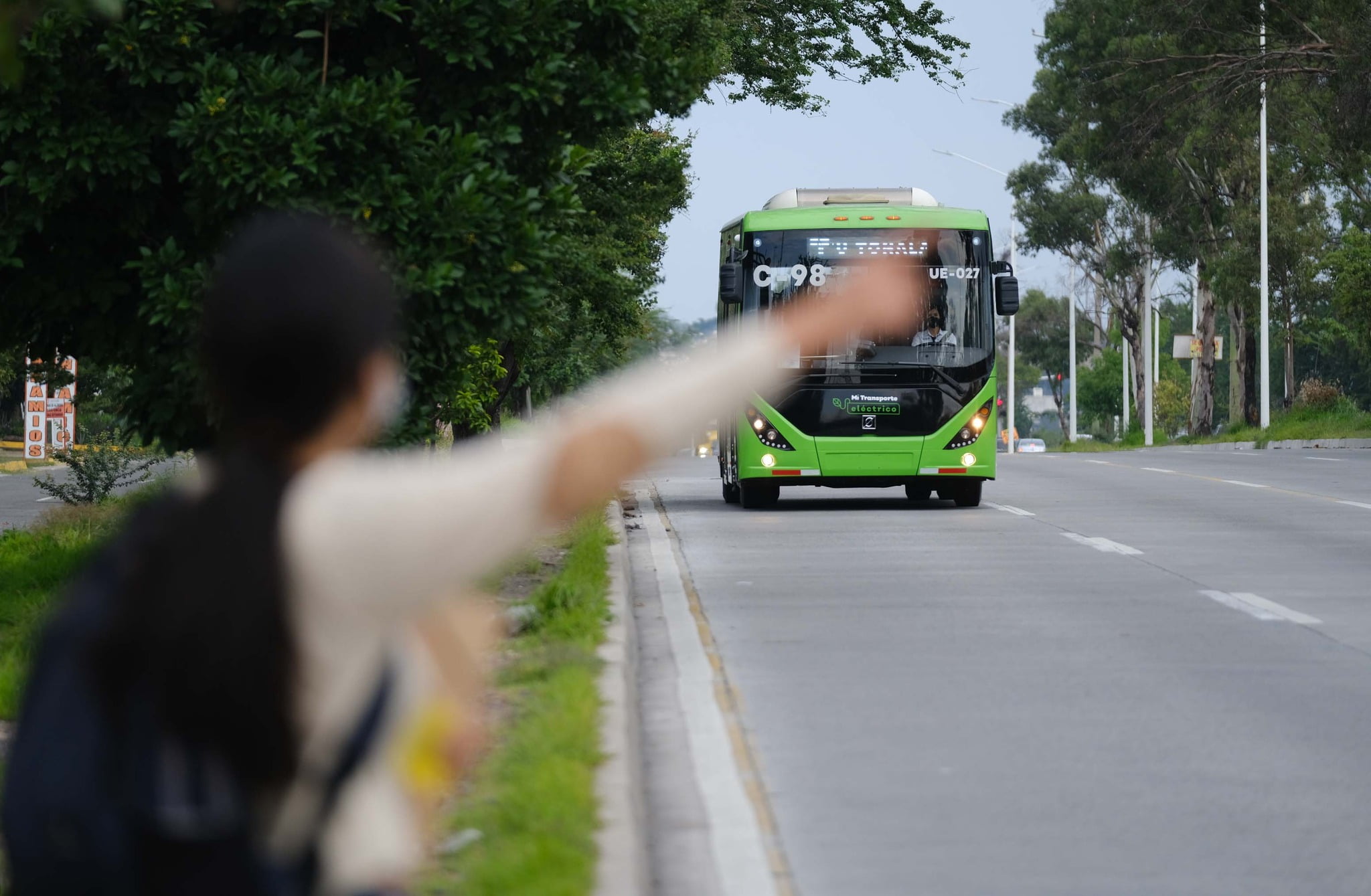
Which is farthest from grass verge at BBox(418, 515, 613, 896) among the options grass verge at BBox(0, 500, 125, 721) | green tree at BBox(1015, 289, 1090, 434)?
green tree at BBox(1015, 289, 1090, 434)

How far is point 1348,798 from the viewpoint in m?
6.72

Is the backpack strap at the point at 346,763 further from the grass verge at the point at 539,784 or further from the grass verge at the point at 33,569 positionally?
the grass verge at the point at 33,569

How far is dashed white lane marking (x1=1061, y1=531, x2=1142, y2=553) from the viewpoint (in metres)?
15.6

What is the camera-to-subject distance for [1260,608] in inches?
467

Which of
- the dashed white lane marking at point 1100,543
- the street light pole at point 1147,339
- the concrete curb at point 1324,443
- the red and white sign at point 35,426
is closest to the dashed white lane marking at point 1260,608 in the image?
the dashed white lane marking at point 1100,543

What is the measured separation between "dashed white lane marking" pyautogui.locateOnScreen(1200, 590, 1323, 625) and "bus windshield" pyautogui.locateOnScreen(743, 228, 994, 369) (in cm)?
888

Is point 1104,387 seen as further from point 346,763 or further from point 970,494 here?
point 346,763

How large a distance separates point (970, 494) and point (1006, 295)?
2.16 metres

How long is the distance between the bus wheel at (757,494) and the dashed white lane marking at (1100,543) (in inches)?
191

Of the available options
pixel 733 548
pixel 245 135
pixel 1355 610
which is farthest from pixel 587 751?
pixel 733 548

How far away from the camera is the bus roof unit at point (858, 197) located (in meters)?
22.8

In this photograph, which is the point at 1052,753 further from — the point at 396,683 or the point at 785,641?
the point at 396,683

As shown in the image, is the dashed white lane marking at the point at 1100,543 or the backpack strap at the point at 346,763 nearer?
the backpack strap at the point at 346,763

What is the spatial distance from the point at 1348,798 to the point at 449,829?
310 cm
